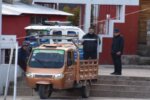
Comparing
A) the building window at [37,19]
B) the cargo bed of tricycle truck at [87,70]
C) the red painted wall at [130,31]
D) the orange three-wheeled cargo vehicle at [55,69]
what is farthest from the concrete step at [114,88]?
the red painted wall at [130,31]

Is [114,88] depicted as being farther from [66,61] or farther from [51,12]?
[51,12]

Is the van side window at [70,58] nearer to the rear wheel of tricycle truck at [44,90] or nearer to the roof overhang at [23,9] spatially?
the rear wheel of tricycle truck at [44,90]

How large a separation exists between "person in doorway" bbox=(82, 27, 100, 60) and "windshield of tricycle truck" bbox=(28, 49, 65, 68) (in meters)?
2.31

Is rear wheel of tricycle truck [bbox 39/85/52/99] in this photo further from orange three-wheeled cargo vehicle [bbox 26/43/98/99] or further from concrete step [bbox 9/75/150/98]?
concrete step [bbox 9/75/150/98]

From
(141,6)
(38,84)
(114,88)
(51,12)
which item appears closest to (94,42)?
(114,88)

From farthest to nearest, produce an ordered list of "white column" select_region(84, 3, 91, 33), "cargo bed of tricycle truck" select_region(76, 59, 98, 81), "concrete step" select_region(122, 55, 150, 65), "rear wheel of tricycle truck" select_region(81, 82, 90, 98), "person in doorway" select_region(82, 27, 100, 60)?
"concrete step" select_region(122, 55, 150, 65)
"white column" select_region(84, 3, 91, 33)
"person in doorway" select_region(82, 27, 100, 60)
"rear wheel of tricycle truck" select_region(81, 82, 90, 98)
"cargo bed of tricycle truck" select_region(76, 59, 98, 81)

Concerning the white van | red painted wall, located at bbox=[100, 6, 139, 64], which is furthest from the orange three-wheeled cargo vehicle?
red painted wall, located at bbox=[100, 6, 139, 64]

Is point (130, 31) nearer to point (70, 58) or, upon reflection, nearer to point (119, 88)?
point (119, 88)

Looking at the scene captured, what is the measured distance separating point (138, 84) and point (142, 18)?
31.5ft

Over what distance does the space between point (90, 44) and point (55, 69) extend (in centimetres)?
292

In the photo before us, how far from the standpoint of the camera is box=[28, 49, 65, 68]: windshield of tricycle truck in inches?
859

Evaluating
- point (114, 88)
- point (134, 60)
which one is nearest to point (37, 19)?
point (134, 60)

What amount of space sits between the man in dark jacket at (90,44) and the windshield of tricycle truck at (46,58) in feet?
7.57

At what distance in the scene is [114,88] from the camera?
2394 cm
